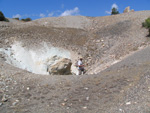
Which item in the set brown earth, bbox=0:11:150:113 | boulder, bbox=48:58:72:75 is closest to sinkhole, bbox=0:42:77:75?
boulder, bbox=48:58:72:75

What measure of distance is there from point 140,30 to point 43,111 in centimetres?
1583

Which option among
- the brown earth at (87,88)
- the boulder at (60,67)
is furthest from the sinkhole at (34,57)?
the brown earth at (87,88)

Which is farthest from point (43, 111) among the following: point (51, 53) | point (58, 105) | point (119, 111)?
point (51, 53)

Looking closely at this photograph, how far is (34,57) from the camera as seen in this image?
1630 cm

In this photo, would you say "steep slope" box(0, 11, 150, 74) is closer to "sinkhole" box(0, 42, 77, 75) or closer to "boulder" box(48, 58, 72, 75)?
"sinkhole" box(0, 42, 77, 75)

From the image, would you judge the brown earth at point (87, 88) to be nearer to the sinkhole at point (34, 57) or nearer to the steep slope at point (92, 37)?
the steep slope at point (92, 37)

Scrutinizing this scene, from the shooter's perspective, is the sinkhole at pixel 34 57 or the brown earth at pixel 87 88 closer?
the brown earth at pixel 87 88

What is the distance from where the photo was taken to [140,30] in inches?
758

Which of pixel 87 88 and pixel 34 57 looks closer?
pixel 87 88

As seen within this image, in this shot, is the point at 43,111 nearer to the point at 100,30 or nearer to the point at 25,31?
the point at 25,31

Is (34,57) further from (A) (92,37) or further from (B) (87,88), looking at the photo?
(B) (87,88)

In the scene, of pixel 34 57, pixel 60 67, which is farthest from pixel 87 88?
pixel 34 57

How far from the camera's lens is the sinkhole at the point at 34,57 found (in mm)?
15102

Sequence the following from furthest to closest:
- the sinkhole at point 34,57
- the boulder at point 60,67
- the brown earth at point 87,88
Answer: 1. the sinkhole at point 34,57
2. the boulder at point 60,67
3. the brown earth at point 87,88
